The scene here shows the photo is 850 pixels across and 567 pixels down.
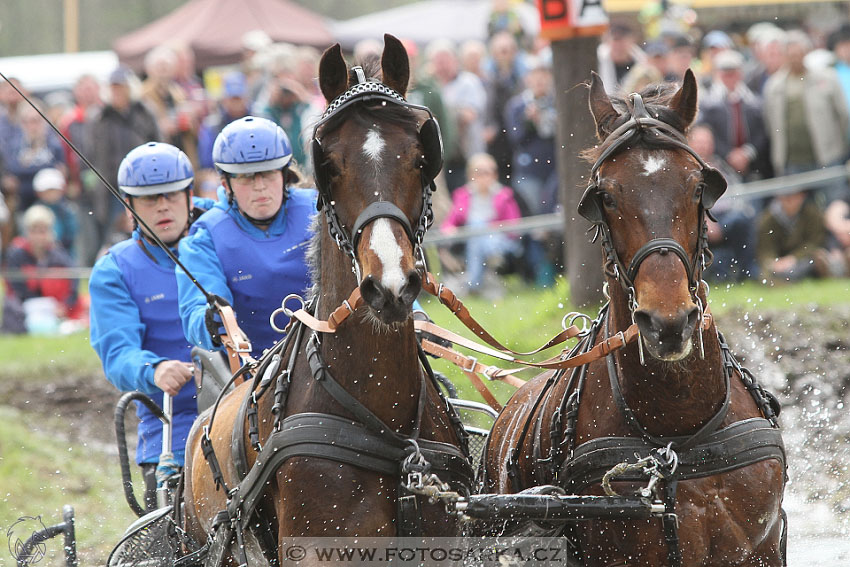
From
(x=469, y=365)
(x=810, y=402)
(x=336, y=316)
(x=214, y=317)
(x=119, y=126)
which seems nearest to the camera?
(x=336, y=316)

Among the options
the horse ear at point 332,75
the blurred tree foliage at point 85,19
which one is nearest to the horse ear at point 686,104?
the horse ear at point 332,75

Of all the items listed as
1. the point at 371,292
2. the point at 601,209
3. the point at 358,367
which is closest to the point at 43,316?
the point at 358,367

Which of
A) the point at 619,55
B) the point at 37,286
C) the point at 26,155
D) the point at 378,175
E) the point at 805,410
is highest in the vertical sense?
the point at 619,55

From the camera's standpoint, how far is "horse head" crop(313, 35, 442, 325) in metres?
4.05

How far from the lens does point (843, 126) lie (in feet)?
37.7

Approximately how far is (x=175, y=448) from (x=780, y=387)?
4.81 metres

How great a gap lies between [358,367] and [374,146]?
30.0 inches

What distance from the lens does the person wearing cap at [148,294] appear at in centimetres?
632

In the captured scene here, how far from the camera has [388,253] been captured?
404 centimetres

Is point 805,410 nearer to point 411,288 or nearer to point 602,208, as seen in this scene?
point 602,208

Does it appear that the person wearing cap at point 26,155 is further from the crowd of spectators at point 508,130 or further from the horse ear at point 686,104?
the horse ear at point 686,104

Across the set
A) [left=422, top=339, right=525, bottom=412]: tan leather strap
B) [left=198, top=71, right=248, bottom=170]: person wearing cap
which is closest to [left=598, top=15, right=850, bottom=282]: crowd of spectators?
[left=198, top=71, right=248, bottom=170]: person wearing cap

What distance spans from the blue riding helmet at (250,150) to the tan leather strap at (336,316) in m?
1.44

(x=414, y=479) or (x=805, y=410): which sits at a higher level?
(x=414, y=479)
